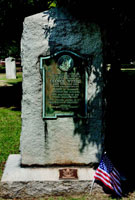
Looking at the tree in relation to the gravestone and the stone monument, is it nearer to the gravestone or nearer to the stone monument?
the stone monument

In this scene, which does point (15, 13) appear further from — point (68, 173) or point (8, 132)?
point (68, 173)

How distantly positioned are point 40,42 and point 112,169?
223cm

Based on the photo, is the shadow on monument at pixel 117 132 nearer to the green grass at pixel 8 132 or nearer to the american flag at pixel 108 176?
the american flag at pixel 108 176

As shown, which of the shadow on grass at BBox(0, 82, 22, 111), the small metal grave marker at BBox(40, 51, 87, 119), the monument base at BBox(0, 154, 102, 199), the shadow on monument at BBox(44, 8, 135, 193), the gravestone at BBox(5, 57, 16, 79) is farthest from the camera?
the gravestone at BBox(5, 57, 16, 79)

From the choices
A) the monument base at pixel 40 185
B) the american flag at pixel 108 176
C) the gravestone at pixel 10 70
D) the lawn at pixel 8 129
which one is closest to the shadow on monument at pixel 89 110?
the american flag at pixel 108 176

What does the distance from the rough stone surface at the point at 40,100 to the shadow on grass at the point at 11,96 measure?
5.67 meters

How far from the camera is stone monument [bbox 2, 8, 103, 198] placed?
377 centimetres

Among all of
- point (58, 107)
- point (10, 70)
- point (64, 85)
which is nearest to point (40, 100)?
point (58, 107)

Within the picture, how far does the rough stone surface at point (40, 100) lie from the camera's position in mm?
3762

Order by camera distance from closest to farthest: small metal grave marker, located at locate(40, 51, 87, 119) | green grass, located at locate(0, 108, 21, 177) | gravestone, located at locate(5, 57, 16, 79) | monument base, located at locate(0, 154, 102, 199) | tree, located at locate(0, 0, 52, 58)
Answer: monument base, located at locate(0, 154, 102, 199) < small metal grave marker, located at locate(40, 51, 87, 119) < green grass, located at locate(0, 108, 21, 177) < tree, located at locate(0, 0, 52, 58) < gravestone, located at locate(5, 57, 16, 79)

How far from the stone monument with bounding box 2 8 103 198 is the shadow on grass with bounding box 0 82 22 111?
5.70 metres

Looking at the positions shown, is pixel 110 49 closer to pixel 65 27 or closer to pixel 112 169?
pixel 65 27

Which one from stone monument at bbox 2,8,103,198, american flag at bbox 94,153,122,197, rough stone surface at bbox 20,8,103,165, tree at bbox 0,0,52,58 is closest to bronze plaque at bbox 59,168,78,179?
stone monument at bbox 2,8,103,198

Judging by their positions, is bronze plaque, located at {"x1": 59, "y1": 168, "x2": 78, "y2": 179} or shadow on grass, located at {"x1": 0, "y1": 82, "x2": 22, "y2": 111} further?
shadow on grass, located at {"x1": 0, "y1": 82, "x2": 22, "y2": 111}
